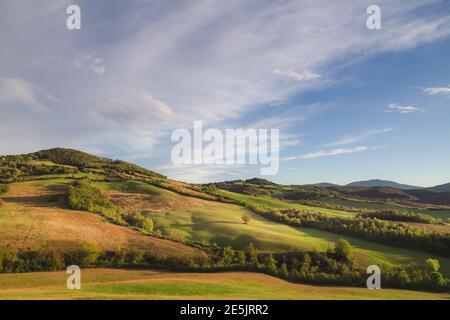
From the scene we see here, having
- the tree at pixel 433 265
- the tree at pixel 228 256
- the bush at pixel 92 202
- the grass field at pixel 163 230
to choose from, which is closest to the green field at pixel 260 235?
the grass field at pixel 163 230

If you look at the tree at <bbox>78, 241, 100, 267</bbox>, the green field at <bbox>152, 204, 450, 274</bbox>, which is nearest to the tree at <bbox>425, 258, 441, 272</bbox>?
the green field at <bbox>152, 204, 450, 274</bbox>

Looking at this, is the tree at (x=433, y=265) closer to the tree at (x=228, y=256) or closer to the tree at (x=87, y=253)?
the tree at (x=228, y=256)

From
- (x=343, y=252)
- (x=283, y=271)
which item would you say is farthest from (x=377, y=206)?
(x=283, y=271)

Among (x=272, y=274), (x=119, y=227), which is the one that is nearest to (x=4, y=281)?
(x=119, y=227)

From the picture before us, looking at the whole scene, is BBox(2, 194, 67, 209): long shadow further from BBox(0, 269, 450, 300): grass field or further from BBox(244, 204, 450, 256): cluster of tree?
BBox(244, 204, 450, 256): cluster of tree

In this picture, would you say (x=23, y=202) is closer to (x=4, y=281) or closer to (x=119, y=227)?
(x=119, y=227)
